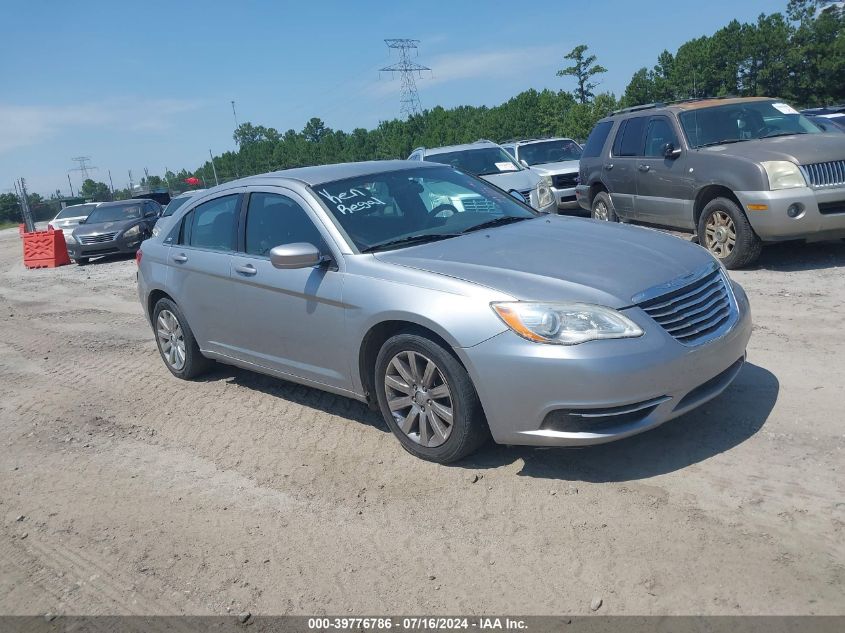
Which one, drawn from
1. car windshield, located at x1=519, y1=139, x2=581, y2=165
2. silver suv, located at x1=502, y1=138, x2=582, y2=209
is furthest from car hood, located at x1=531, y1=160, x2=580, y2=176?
car windshield, located at x1=519, y1=139, x2=581, y2=165

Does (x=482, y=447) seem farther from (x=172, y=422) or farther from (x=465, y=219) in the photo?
(x=172, y=422)

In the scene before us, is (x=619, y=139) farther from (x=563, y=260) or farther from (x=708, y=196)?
(x=563, y=260)

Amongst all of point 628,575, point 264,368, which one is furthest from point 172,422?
point 628,575

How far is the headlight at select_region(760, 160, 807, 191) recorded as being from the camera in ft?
26.7

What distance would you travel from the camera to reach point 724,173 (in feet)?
28.5

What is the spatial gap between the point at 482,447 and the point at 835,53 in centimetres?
6147

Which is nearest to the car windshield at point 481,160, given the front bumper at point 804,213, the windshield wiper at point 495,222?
the front bumper at point 804,213

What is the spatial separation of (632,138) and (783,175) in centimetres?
284

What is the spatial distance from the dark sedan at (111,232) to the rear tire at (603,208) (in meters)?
13.0

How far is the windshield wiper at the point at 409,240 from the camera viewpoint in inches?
193

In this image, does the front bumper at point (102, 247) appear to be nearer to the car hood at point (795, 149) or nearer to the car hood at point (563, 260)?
the car hood at point (795, 149)

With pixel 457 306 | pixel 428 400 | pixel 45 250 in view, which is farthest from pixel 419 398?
pixel 45 250

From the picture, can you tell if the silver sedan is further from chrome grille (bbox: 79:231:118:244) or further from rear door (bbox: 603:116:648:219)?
chrome grille (bbox: 79:231:118:244)

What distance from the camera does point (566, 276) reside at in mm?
4172
